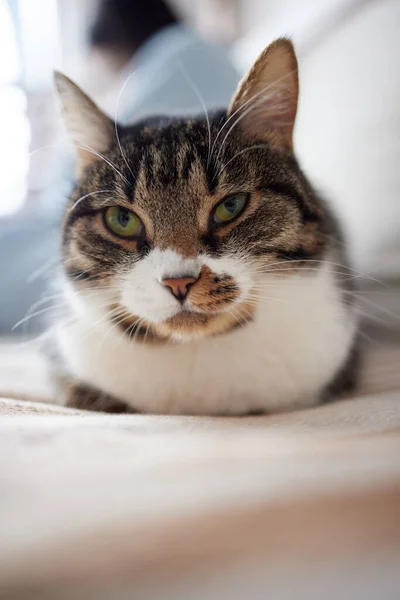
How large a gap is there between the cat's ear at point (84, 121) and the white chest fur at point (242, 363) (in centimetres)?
28

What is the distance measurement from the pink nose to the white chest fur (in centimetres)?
14

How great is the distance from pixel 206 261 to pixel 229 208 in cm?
Answer: 11

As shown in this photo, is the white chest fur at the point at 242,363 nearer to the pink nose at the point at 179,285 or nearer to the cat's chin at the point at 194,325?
the cat's chin at the point at 194,325

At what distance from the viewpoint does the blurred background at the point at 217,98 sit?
3.36 ft

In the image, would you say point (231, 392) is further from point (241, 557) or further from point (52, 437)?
point (241, 557)

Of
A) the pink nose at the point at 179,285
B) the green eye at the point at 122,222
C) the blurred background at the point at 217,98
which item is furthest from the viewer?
the blurred background at the point at 217,98

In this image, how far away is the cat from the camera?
2.38 feet

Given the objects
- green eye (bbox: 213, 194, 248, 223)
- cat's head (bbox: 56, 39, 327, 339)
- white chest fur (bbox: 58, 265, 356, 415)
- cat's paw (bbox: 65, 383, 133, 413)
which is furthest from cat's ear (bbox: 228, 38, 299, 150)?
cat's paw (bbox: 65, 383, 133, 413)

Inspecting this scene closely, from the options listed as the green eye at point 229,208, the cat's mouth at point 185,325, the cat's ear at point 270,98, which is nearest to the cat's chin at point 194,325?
the cat's mouth at point 185,325

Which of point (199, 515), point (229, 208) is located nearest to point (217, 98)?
point (229, 208)

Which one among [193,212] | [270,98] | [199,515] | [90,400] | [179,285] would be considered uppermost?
[270,98]

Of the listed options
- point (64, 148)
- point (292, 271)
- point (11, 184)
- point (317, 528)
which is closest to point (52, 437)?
point (317, 528)

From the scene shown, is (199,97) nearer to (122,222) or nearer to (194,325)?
(122,222)

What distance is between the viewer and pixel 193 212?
2.37ft
